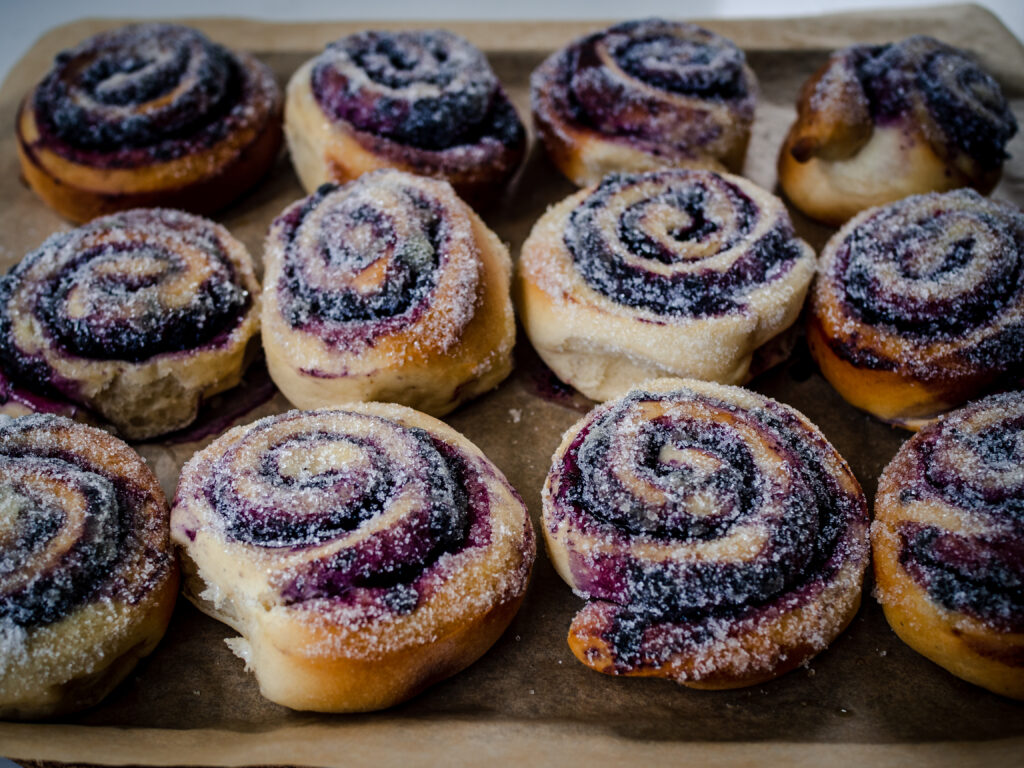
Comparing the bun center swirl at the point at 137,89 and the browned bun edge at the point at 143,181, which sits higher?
the bun center swirl at the point at 137,89

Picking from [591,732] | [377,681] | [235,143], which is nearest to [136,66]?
[235,143]

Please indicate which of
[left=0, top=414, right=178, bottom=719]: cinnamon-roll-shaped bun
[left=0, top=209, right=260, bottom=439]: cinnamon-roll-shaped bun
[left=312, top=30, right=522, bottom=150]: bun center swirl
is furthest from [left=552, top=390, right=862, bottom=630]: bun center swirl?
[left=312, top=30, right=522, bottom=150]: bun center swirl

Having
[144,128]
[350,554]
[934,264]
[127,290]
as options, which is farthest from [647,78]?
[350,554]

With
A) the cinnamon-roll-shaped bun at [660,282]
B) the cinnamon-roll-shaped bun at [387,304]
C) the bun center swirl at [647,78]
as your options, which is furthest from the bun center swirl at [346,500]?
the bun center swirl at [647,78]

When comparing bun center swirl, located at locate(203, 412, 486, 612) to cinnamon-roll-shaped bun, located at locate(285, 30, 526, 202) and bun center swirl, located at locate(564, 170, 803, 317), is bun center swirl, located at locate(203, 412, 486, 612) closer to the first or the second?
bun center swirl, located at locate(564, 170, 803, 317)

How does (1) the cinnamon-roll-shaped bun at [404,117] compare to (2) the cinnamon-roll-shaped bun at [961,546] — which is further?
(1) the cinnamon-roll-shaped bun at [404,117]

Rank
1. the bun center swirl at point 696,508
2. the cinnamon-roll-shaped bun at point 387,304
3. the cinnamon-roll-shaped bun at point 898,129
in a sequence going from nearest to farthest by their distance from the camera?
the bun center swirl at point 696,508, the cinnamon-roll-shaped bun at point 387,304, the cinnamon-roll-shaped bun at point 898,129

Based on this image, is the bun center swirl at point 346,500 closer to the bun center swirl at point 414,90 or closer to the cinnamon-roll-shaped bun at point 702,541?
the cinnamon-roll-shaped bun at point 702,541
